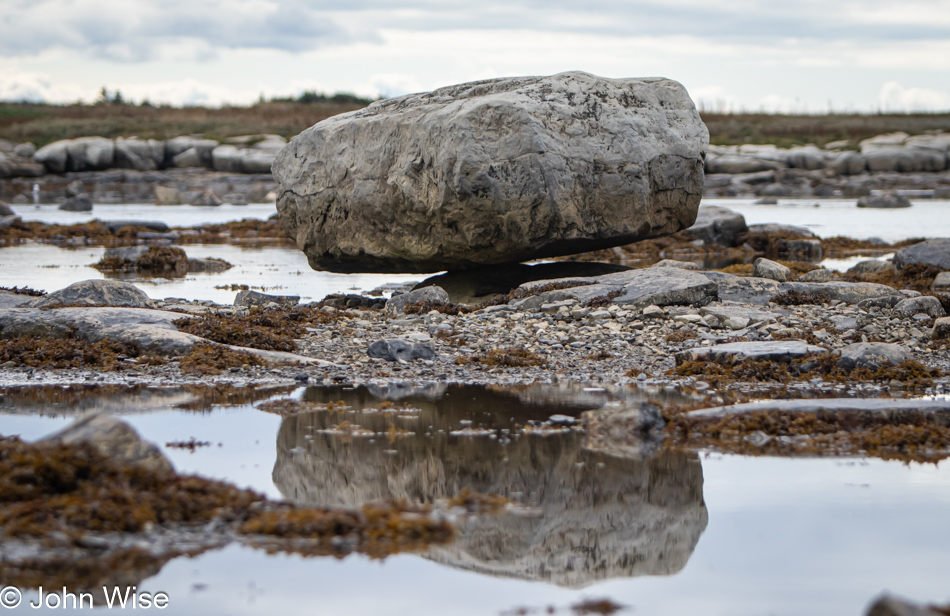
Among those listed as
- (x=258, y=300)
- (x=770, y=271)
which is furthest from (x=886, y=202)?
(x=258, y=300)

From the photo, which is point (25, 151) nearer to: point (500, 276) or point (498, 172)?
point (500, 276)

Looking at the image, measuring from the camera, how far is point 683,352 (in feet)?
27.1

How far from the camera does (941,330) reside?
915 centimetres

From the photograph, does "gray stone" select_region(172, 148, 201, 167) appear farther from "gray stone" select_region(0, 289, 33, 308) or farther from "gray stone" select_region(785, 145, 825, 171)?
"gray stone" select_region(0, 289, 33, 308)

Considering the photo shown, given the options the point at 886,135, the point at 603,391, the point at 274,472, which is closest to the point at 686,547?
the point at 274,472

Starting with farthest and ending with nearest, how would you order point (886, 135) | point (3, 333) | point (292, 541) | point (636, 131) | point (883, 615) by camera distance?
point (886, 135) → point (636, 131) → point (3, 333) → point (292, 541) → point (883, 615)

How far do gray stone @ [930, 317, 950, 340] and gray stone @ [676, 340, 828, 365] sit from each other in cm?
175

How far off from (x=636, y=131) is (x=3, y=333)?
7.43 metres

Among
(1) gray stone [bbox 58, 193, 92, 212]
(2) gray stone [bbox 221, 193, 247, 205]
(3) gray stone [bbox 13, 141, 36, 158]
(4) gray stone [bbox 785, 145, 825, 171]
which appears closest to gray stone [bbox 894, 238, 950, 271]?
(1) gray stone [bbox 58, 193, 92, 212]

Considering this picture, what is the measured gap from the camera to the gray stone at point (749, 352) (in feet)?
26.3

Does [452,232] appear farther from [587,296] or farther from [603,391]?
[603,391]

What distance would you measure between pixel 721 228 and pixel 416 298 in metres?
13.3

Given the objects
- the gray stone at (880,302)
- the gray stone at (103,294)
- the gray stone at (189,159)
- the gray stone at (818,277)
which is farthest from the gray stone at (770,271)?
the gray stone at (189,159)

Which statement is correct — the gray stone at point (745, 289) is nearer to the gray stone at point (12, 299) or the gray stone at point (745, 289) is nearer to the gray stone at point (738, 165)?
the gray stone at point (12, 299)
